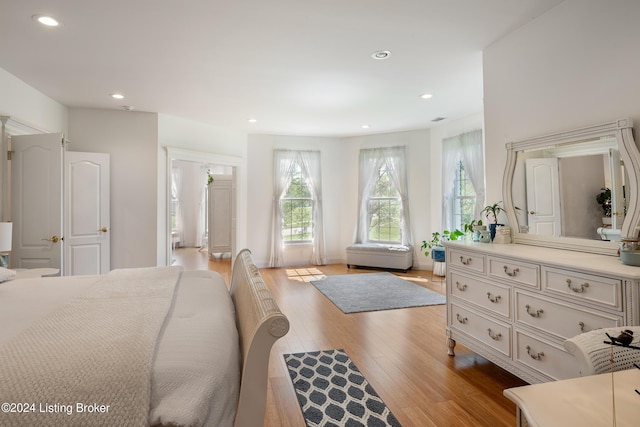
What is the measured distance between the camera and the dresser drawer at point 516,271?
2113 millimetres

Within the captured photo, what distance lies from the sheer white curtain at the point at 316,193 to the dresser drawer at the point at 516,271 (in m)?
4.83

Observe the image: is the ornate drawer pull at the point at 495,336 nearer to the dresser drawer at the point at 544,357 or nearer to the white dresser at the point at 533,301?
the white dresser at the point at 533,301

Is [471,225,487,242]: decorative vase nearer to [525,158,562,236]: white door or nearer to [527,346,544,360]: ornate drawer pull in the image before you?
[525,158,562,236]: white door

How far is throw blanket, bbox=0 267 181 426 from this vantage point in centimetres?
102

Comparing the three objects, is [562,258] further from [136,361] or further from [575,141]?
[136,361]

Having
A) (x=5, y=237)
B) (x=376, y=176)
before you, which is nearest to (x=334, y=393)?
(x=5, y=237)

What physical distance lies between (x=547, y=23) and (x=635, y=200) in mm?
1435

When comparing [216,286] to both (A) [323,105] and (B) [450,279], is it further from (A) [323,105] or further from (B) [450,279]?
(A) [323,105]

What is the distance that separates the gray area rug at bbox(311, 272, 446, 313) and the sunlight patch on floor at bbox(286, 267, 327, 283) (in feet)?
0.77

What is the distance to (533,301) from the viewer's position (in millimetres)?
2125

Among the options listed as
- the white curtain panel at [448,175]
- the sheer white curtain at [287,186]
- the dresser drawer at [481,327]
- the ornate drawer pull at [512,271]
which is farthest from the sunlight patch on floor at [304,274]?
the ornate drawer pull at [512,271]

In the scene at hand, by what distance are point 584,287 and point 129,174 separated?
212 inches

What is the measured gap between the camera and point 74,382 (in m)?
1.07

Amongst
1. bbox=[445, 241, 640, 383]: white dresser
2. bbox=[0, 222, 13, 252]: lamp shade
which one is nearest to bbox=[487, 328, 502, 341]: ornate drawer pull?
bbox=[445, 241, 640, 383]: white dresser
